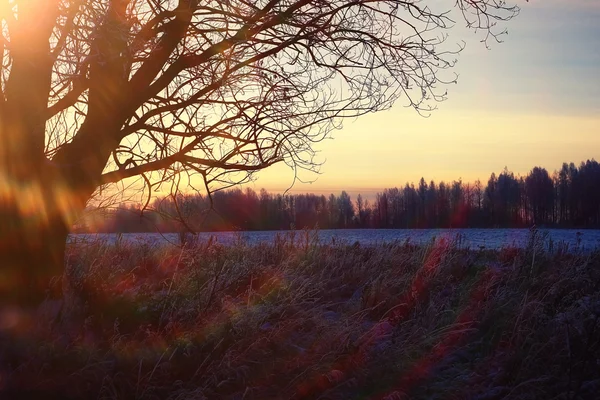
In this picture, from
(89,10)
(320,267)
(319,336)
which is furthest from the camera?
(320,267)

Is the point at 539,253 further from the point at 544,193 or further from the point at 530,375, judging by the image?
the point at 544,193

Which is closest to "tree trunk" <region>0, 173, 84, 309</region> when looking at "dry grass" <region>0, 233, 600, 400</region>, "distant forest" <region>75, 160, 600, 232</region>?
"dry grass" <region>0, 233, 600, 400</region>

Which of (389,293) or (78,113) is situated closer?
(78,113)

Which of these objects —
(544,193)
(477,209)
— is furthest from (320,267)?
(544,193)

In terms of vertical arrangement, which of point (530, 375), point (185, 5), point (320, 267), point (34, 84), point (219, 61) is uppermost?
point (185, 5)

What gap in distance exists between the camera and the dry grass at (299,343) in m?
3.73

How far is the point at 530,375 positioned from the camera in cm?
407

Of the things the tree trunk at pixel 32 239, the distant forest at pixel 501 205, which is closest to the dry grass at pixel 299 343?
the tree trunk at pixel 32 239

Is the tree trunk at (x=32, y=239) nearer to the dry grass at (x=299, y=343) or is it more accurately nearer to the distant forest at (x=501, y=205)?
the dry grass at (x=299, y=343)

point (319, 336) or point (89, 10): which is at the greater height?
point (89, 10)

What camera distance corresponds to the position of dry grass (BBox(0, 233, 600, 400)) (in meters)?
3.73

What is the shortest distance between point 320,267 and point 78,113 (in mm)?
3930

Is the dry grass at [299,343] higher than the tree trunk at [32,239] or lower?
lower

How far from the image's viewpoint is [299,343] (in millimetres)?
4734
